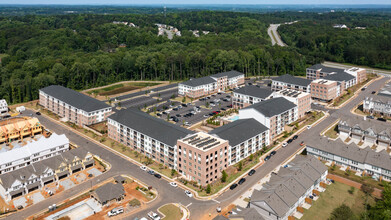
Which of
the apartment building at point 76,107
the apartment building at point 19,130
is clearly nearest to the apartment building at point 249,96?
the apartment building at point 76,107

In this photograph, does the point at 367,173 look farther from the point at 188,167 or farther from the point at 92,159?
the point at 92,159

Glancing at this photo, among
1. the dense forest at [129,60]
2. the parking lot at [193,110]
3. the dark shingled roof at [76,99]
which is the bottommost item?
the parking lot at [193,110]

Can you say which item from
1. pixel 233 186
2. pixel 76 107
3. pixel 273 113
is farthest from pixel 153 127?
pixel 273 113

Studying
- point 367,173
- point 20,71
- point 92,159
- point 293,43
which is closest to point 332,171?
point 367,173

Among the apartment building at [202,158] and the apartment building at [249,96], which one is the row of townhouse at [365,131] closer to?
the apartment building at [249,96]

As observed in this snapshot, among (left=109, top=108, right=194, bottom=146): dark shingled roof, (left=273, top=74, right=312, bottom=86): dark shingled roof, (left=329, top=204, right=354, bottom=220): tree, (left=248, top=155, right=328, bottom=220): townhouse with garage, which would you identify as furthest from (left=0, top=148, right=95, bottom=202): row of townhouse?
(left=273, top=74, right=312, bottom=86): dark shingled roof
